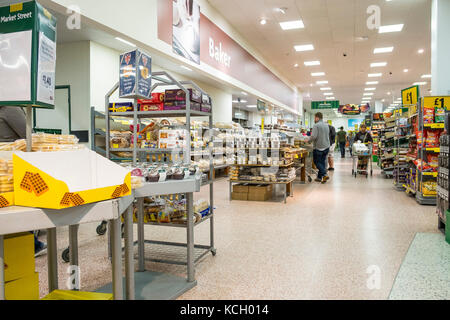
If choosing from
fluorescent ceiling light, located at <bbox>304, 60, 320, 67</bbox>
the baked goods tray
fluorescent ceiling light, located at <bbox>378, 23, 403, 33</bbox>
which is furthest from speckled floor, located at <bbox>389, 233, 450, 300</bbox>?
fluorescent ceiling light, located at <bbox>304, 60, 320, 67</bbox>

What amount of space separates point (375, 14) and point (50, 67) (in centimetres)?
857

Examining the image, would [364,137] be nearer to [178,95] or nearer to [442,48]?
[442,48]

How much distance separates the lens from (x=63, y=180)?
143cm

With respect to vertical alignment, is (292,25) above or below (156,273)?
above

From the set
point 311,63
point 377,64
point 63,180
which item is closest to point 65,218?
point 63,180

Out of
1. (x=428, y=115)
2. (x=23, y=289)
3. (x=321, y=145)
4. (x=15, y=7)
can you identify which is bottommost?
(x=23, y=289)

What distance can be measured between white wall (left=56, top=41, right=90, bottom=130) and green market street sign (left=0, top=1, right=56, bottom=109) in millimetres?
5140

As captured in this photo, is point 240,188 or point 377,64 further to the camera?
point 377,64

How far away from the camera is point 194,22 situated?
264 inches

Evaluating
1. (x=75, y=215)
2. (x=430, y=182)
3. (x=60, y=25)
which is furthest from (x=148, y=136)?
(x=430, y=182)

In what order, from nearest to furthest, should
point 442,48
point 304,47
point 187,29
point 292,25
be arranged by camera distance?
point 187,29 < point 442,48 < point 292,25 < point 304,47

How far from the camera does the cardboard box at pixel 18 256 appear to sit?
161cm

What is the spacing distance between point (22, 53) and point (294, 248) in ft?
9.79

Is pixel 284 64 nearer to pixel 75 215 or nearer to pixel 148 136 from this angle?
pixel 148 136
